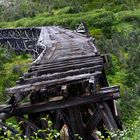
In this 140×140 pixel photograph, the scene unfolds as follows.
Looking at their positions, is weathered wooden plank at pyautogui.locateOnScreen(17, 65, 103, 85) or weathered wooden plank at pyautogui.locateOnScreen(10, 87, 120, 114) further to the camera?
weathered wooden plank at pyautogui.locateOnScreen(17, 65, 103, 85)

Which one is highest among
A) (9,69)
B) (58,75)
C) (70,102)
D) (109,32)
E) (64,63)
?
(58,75)

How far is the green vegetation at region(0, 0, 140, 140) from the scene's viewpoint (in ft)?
42.5

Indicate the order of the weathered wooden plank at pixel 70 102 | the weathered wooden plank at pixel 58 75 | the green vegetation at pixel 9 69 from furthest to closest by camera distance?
the green vegetation at pixel 9 69 → the weathered wooden plank at pixel 58 75 → the weathered wooden plank at pixel 70 102

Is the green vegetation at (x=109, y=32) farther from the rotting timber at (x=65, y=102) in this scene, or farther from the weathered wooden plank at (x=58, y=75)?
the weathered wooden plank at (x=58, y=75)

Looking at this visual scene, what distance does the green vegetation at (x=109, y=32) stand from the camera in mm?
12949

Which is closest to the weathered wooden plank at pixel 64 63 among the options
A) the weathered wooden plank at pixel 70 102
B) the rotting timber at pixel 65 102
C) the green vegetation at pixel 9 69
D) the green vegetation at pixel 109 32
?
the rotting timber at pixel 65 102

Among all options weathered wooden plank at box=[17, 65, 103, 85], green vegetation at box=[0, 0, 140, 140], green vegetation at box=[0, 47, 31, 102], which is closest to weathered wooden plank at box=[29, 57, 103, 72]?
weathered wooden plank at box=[17, 65, 103, 85]

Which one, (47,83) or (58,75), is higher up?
(47,83)

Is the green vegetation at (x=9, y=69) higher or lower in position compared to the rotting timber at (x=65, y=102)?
lower

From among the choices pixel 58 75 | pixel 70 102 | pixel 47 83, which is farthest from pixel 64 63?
pixel 70 102

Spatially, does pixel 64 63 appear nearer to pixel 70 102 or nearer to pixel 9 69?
pixel 70 102

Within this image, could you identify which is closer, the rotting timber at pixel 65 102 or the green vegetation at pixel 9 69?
the rotting timber at pixel 65 102

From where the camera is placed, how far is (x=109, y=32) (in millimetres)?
26766

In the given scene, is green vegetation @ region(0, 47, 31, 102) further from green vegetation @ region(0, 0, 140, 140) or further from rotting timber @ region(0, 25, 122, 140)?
rotting timber @ region(0, 25, 122, 140)
